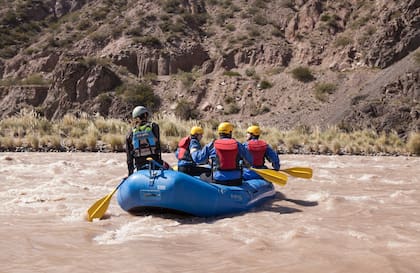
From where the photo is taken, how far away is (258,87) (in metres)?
27.3

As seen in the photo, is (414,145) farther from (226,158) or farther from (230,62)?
(230,62)

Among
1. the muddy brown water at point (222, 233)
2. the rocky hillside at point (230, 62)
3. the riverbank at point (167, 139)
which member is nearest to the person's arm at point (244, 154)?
the muddy brown water at point (222, 233)

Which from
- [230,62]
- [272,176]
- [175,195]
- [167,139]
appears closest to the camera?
[175,195]

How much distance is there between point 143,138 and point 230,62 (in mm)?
25475

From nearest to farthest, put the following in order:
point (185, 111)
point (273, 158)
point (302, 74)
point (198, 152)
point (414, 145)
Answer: point (198, 152) < point (273, 158) < point (414, 145) < point (185, 111) < point (302, 74)

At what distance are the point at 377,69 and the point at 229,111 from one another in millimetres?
7630

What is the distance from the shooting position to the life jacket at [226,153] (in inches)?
262

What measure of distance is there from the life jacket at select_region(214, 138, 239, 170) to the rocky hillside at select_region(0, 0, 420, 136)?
12582mm

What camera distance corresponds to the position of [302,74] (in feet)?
89.1

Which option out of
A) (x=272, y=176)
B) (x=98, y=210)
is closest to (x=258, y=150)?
(x=272, y=176)

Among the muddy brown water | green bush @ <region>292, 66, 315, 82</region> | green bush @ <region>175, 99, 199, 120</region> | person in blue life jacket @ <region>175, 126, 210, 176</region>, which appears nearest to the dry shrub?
the muddy brown water

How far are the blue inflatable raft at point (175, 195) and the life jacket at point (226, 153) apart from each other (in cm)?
30

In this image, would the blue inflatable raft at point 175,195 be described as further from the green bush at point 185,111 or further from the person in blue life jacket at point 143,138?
the green bush at point 185,111

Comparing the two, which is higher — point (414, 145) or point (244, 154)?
point (244, 154)
